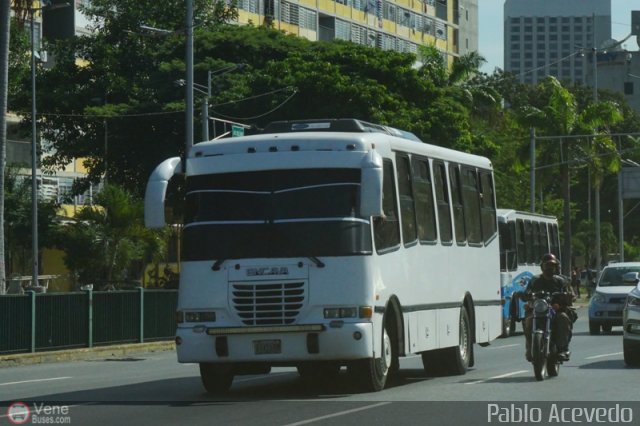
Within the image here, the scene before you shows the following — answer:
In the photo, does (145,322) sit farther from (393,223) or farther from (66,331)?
(393,223)

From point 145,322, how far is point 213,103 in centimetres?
2156

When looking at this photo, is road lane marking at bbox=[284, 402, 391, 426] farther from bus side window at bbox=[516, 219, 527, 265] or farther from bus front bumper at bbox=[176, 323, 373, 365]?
bus side window at bbox=[516, 219, 527, 265]

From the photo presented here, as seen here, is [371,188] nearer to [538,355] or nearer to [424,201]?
[424,201]

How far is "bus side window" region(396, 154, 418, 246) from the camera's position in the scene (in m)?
19.4

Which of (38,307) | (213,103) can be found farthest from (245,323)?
(213,103)

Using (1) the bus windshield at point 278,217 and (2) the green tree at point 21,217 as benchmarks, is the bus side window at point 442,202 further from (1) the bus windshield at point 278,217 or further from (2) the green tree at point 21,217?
(2) the green tree at point 21,217

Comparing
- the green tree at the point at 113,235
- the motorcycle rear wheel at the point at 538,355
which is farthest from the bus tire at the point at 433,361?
the green tree at the point at 113,235

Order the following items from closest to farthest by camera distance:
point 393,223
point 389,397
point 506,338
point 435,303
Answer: point 389,397 → point 393,223 → point 435,303 → point 506,338

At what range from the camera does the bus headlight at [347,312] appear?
1769 centimetres

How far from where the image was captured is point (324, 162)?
1830cm

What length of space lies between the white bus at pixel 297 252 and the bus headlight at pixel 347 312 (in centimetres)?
1

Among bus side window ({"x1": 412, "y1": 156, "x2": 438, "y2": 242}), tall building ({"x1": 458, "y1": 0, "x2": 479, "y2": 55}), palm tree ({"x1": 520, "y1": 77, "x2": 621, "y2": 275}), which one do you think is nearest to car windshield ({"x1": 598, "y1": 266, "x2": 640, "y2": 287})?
bus side window ({"x1": 412, "y1": 156, "x2": 438, "y2": 242})

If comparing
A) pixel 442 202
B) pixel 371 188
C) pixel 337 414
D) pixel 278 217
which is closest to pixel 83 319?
pixel 442 202

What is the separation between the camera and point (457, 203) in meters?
22.2
